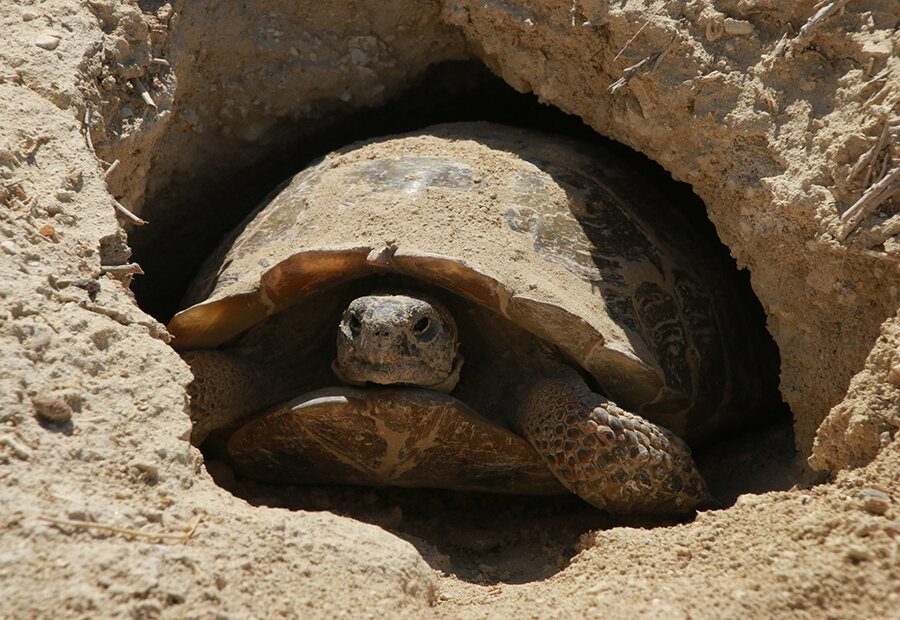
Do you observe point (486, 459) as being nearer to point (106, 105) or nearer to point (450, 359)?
point (450, 359)

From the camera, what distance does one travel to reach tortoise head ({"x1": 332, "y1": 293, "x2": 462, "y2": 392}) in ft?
10.3

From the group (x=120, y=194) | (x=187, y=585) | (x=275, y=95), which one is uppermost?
(x=275, y=95)

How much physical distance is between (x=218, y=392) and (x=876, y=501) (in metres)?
2.58

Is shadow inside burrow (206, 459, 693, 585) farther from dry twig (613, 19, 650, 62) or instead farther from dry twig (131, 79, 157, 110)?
dry twig (613, 19, 650, 62)

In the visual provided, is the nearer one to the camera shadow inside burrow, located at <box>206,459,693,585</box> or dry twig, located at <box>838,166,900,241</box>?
dry twig, located at <box>838,166,900,241</box>

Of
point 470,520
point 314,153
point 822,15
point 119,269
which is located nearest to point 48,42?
point 119,269

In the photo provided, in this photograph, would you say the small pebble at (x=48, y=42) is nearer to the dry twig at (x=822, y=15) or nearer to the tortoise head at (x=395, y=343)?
the tortoise head at (x=395, y=343)

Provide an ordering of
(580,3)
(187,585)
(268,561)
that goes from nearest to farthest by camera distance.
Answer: (187,585), (268,561), (580,3)

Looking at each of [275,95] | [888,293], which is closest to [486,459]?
[888,293]

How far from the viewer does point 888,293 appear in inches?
110

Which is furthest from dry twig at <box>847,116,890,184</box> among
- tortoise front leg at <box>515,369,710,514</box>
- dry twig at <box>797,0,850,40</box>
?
tortoise front leg at <box>515,369,710,514</box>

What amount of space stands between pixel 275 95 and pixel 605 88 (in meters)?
1.90

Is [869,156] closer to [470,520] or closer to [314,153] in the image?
[470,520]

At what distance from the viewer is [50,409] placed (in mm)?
2062
